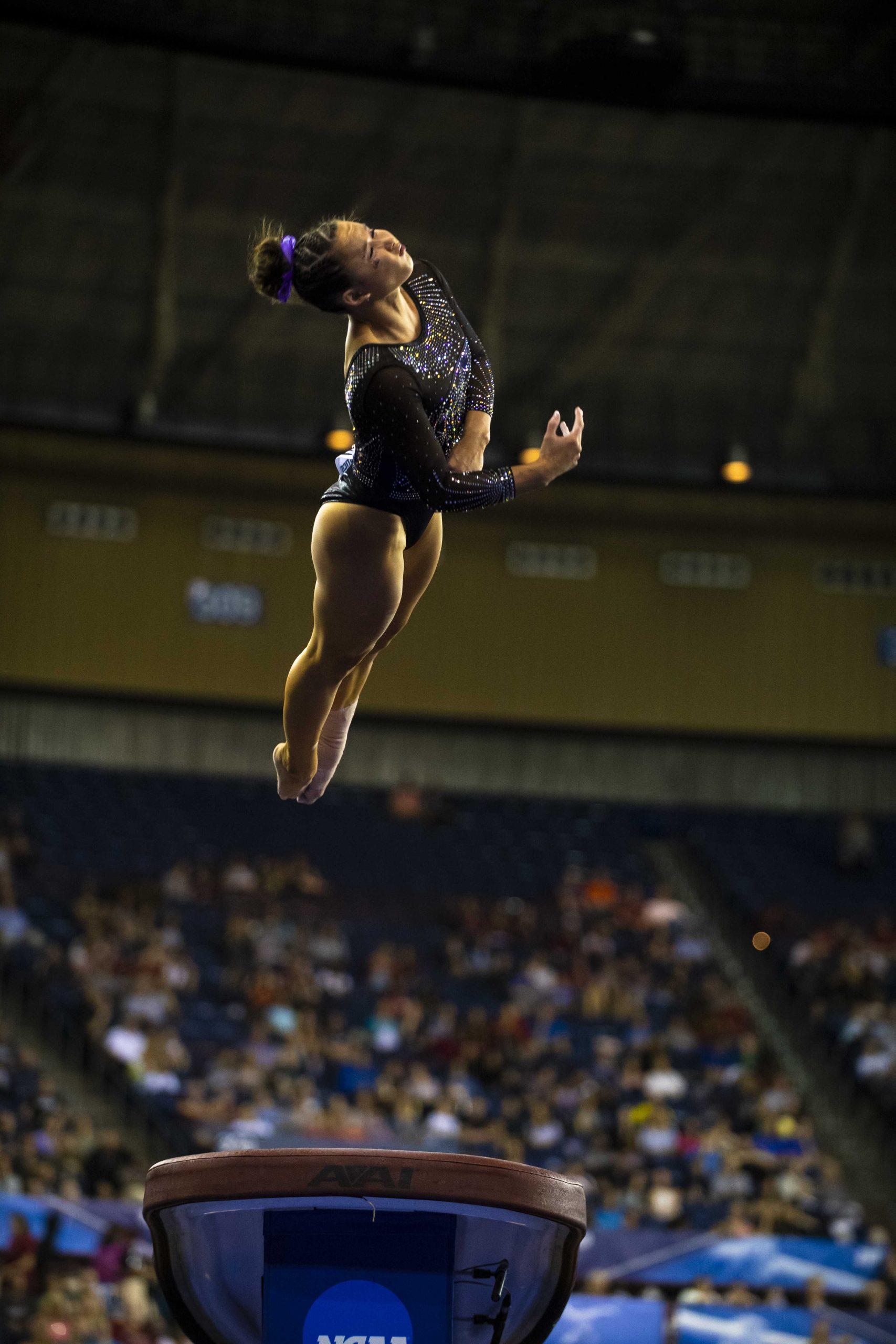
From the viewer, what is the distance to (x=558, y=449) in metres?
3.75

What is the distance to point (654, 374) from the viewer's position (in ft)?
65.5

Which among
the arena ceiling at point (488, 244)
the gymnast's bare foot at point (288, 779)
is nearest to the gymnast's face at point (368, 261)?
the gymnast's bare foot at point (288, 779)

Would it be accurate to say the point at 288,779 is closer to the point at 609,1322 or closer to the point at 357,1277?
the point at 357,1277

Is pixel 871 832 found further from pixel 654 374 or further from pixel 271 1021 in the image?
pixel 271 1021

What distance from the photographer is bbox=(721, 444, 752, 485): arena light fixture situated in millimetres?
18125

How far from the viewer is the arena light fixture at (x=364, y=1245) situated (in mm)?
2957

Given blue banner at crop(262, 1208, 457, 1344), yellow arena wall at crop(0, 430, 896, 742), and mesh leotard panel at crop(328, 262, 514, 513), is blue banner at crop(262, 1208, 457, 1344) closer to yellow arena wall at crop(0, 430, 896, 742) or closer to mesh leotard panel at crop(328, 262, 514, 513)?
mesh leotard panel at crop(328, 262, 514, 513)

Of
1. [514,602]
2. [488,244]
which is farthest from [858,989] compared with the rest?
[488,244]

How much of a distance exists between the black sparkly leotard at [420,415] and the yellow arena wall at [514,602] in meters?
15.7

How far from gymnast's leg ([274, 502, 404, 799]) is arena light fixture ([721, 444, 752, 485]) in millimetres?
14693

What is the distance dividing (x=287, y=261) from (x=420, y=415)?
1.47ft

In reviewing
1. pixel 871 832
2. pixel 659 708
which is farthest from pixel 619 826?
pixel 871 832

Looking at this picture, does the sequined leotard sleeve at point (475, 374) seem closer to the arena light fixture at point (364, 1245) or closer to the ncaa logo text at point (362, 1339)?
the arena light fixture at point (364, 1245)

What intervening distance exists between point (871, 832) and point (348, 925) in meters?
7.49
